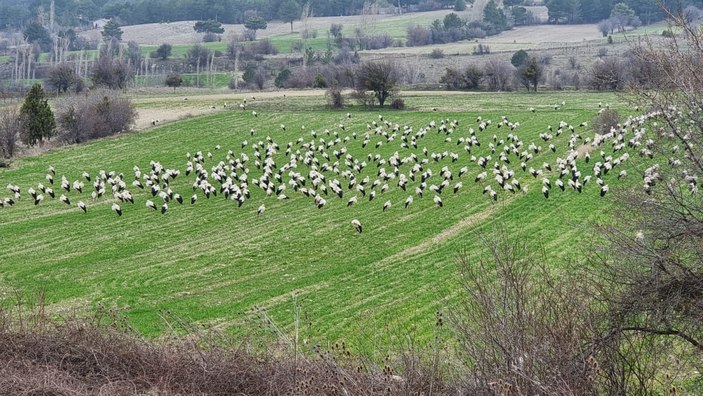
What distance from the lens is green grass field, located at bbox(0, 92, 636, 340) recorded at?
24391 mm

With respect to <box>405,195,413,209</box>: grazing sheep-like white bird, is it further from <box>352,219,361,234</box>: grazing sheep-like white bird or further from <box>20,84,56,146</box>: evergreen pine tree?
<box>20,84,56,146</box>: evergreen pine tree

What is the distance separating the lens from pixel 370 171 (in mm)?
43812

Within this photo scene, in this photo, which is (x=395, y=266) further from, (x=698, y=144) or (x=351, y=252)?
(x=698, y=144)

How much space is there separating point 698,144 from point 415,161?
29035 mm

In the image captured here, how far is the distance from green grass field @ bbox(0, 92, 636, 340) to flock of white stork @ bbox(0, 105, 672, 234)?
307 millimetres

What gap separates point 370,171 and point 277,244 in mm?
13673

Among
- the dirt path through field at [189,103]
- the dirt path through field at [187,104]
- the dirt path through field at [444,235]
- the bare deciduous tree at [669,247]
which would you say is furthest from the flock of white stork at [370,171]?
the dirt path through field at [189,103]

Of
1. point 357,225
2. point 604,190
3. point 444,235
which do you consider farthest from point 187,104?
point 444,235

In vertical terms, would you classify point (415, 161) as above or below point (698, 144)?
below

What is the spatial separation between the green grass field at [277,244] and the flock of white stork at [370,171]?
12.1 inches

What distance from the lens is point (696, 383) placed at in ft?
47.2

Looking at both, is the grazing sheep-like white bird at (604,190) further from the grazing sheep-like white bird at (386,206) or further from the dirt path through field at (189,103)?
the dirt path through field at (189,103)

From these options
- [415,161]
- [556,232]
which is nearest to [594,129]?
[415,161]

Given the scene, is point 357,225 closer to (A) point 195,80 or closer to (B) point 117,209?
(B) point 117,209
